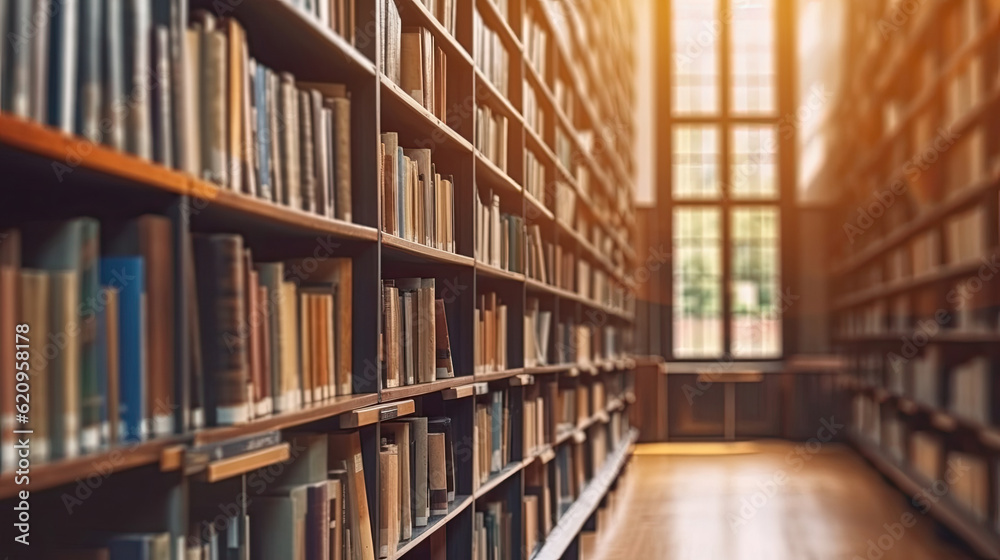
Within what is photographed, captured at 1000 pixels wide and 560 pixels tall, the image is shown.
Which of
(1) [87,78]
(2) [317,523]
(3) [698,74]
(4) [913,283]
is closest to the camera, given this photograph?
(1) [87,78]

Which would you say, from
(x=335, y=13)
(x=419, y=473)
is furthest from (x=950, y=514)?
(x=335, y=13)

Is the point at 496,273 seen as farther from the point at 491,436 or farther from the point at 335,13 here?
the point at 335,13

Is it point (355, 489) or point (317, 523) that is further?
point (355, 489)

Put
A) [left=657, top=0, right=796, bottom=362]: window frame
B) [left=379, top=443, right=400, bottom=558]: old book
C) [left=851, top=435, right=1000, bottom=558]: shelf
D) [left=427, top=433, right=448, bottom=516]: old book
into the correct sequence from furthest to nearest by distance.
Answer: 1. [left=657, top=0, right=796, bottom=362]: window frame
2. [left=851, top=435, right=1000, bottom=558]: shelf
3. [left=427, top=433, right=448, bottom=516]: old book
4. [left=379, top=443, right=400, bottom=558]: old book

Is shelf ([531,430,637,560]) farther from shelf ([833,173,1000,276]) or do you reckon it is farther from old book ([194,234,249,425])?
old book ([194,234,249,425])

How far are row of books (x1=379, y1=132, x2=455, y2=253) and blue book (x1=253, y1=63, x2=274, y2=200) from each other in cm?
59

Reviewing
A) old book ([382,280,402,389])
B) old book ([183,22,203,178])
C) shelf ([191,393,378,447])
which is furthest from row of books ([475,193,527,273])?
old book ([183,22,203,178])

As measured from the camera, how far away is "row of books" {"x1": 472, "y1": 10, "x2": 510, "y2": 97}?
373 cm

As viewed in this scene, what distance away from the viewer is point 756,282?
12219 mm

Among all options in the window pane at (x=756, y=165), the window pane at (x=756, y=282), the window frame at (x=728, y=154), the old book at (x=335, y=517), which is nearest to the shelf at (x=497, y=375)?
the old book at (x=335, y=517)

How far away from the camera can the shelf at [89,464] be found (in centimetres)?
123

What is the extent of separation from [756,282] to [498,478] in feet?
29.2

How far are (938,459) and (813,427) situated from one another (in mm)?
4951

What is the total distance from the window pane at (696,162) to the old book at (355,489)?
33.7ft
